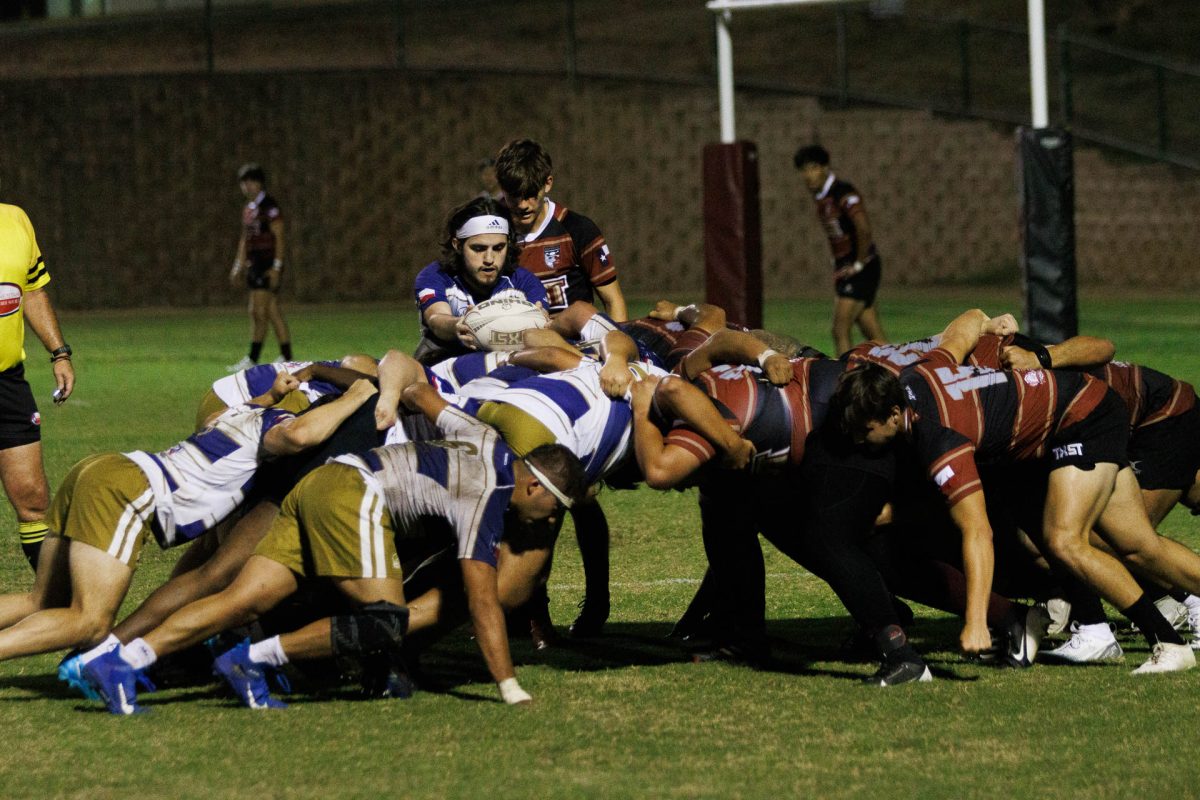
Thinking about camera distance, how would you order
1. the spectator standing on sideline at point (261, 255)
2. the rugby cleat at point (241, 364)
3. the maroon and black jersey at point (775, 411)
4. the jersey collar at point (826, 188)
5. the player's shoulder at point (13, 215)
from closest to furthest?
the maroon and black jersey at point (775, 411) < the player's shoulder at point (13, 215) < the jersey collar at point (826, 188) < the rugby cleat at point (241, 364) < the spectator standing on sideline at point (261, 255)

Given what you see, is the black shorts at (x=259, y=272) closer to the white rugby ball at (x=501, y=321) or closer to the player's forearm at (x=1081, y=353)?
the white rugby ball at (x=501, y=321)

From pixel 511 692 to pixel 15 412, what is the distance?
2759mm

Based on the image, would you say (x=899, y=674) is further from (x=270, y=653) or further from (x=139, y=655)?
(x=139, y=655)

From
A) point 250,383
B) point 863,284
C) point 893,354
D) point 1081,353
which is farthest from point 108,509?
point 863,284

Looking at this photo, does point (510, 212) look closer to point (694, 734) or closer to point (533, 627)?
point (533, 627)

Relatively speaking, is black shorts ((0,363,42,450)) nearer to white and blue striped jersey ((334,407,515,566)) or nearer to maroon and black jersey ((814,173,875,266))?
white and blue striped jersey ((334,407,515,566))

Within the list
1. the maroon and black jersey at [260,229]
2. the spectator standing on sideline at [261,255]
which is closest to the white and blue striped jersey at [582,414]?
the spectator standing on sideline at [261,255]

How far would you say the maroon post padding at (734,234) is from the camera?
16297 mm

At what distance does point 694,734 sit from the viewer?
19.9 ft

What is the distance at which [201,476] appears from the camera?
670cm

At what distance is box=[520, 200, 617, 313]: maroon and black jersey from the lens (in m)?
9.22

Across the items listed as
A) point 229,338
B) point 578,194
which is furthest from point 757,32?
point 229,338

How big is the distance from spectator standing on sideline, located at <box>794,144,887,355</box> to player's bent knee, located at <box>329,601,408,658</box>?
35.8ft

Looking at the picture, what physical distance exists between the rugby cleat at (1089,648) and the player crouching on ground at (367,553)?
2.03 m
